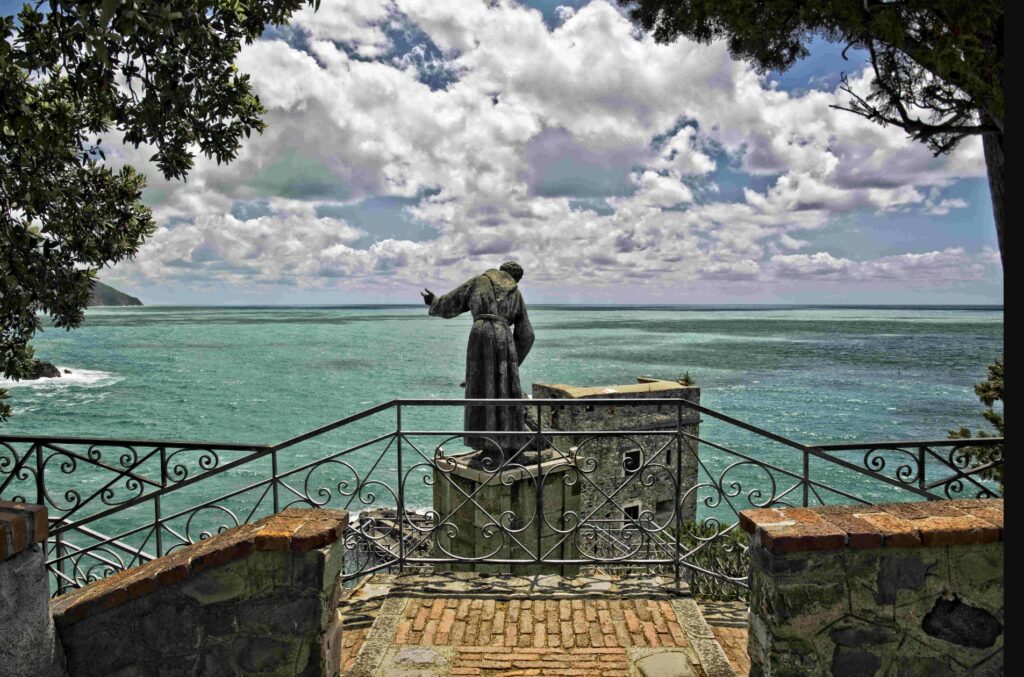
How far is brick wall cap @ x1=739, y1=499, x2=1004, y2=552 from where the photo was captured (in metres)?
2.81

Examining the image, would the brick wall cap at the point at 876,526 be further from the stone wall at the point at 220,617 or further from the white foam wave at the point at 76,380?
the white foam wave at the point at 76,380

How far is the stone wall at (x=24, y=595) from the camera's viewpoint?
272 cm

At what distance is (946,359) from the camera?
364 ft

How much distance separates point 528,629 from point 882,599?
205 centimetres

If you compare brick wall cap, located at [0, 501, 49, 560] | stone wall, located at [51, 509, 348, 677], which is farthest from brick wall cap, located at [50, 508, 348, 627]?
brick wall cap, located at [0, 501, 49, 560]

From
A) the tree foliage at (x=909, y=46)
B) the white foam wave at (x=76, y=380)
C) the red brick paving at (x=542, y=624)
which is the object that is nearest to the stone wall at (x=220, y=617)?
the red brick paving at (x=542, y=624)

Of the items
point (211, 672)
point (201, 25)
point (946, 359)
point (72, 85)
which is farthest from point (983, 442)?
point (946, 359)

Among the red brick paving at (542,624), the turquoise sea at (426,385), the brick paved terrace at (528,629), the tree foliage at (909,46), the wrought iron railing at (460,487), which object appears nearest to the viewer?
the brick paved terrace at (528,629)

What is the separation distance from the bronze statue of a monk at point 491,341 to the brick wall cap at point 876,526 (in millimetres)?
3882

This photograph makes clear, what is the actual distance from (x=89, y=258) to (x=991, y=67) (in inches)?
393

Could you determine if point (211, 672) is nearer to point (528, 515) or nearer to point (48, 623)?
point (48, 623)

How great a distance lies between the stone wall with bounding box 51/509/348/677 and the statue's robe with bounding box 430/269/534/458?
3.81 meters

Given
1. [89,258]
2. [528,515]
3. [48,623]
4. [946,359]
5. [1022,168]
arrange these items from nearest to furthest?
[1022,168] < [48,623] < [89,258] < [528,515] < [946,359]

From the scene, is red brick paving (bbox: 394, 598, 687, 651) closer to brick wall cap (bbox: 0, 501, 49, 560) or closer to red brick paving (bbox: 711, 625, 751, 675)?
red brick paving (bbox: 711, 625, 751, 675)
